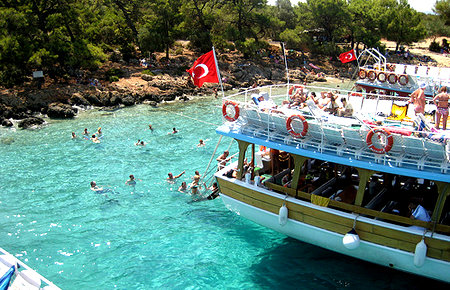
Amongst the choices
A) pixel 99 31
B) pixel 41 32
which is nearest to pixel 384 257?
pixel 41 32

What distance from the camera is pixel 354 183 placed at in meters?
13.7

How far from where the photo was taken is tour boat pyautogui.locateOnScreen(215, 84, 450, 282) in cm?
1017

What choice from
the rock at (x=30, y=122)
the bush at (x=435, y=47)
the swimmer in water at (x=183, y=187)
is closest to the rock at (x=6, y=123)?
the rock at (x=30, y=122)

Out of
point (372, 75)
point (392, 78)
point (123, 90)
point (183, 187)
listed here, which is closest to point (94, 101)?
point (123, 90)

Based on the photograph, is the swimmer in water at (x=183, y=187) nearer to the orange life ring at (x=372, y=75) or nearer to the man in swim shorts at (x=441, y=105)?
the man in swim shorts at (x=441, y=105)

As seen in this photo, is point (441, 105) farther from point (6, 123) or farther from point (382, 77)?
point (6, 123)

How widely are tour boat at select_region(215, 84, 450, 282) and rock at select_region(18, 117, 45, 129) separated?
68.5 ft

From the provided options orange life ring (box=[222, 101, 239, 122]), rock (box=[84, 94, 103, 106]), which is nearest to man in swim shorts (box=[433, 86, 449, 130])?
orange life ring (box=[222, 101, 239, 122])

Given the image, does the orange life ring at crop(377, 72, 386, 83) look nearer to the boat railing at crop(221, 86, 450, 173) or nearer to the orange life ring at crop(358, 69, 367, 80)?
the orange life ring at crop(358, 69, 367, 80)

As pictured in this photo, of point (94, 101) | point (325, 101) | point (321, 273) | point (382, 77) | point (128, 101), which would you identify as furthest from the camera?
point (128, 101)

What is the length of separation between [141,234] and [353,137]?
846 cm

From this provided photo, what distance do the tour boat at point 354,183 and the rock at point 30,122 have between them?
2087 centimetres

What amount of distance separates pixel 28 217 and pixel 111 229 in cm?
379

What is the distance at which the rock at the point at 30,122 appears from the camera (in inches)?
1151
